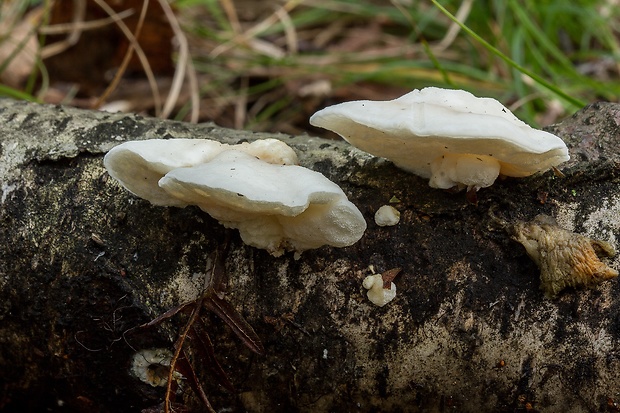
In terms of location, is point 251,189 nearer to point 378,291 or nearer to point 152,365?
point 378,291

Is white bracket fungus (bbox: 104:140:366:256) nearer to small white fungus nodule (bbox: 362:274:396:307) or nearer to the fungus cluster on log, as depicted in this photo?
the fungus cluster on log

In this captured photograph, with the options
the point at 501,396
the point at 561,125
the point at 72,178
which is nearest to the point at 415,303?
the point at 501,396

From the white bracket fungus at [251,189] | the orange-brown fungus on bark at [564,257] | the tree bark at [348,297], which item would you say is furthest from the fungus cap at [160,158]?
the orange-brown fungus on bark at [564,257]

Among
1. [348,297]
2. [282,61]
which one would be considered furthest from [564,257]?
[282,61]

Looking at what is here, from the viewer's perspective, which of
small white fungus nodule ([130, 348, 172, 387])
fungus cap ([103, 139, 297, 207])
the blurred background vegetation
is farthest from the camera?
the blurred background vegetation

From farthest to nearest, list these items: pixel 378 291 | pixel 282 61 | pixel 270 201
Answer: pixel 282 61
pixel 378 291
pixel 270 201

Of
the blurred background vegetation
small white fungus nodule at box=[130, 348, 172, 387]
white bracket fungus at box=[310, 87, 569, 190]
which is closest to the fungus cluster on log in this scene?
white bracket fungus at box=[310, 87, 569, 190]

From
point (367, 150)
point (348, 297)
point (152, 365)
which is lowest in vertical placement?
point (152, 365)

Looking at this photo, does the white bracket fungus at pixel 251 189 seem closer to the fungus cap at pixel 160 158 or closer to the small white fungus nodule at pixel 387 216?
the fungus cap at pixel 160 158
